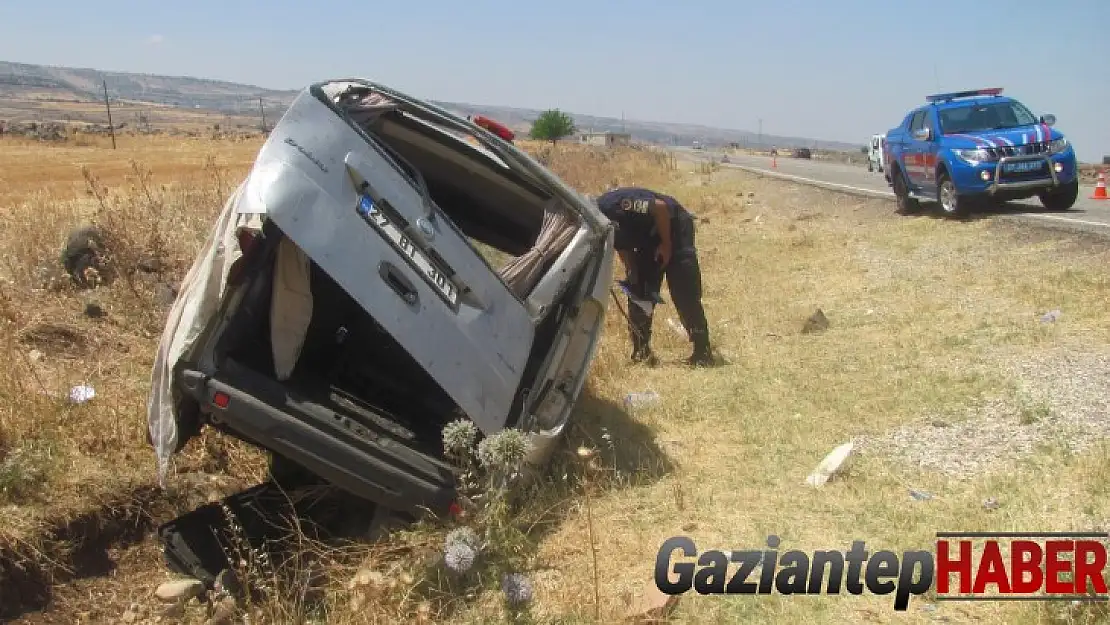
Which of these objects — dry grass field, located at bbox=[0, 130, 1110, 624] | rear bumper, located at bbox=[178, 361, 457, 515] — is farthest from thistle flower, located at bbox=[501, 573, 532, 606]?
rear bumper, located at bbox=[178, 361, 457, 515]

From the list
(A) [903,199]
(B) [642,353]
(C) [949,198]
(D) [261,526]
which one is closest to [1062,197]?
(C) [949,198]

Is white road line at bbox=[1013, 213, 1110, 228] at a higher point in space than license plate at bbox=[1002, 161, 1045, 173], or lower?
lower

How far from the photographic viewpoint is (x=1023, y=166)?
11.5 meters

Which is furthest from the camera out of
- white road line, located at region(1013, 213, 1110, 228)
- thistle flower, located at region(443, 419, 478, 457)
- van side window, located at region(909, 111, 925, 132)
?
van side window, located at region(909, 111, 925, 132)

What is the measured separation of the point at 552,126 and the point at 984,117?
Result: 49.3 meters

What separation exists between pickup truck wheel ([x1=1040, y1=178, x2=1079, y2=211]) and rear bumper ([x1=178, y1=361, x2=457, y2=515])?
36.3ft

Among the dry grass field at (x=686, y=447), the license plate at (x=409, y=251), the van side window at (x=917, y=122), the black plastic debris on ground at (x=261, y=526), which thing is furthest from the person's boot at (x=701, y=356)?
the van side window at (x=917, y=122)

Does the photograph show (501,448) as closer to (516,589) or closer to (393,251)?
(516,589)

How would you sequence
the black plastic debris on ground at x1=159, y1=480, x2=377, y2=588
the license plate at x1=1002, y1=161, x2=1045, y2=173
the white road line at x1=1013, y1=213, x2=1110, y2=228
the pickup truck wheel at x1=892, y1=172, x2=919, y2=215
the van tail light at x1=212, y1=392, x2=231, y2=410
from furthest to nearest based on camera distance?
the pickup truck wheel at x1=892, y1=172, x2=919, y2=215 < the license plate at x1=1002, y1=161, x2=1045, y2=173 < the white road line at x1=1013, y1=213, x2=1110, y2=228 < the black plastic debris on ground at x1=159, y1=480, x2=377, y2=588 < the van tail light at x1=212, y1=392, x2=231, y2=410

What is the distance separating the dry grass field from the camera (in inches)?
153

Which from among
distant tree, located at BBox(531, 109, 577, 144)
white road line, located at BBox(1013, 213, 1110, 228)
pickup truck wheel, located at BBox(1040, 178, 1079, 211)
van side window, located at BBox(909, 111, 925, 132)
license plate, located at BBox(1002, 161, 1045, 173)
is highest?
van side window, located at BBox(909, 111, 925, 132)

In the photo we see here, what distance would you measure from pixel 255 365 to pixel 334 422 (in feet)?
2.34

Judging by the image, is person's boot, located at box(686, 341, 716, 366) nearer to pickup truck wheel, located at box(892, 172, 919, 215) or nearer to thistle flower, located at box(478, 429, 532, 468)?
thistle flower, located at box(478, 429, 532, 468)

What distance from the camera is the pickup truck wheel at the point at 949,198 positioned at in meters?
12.1
